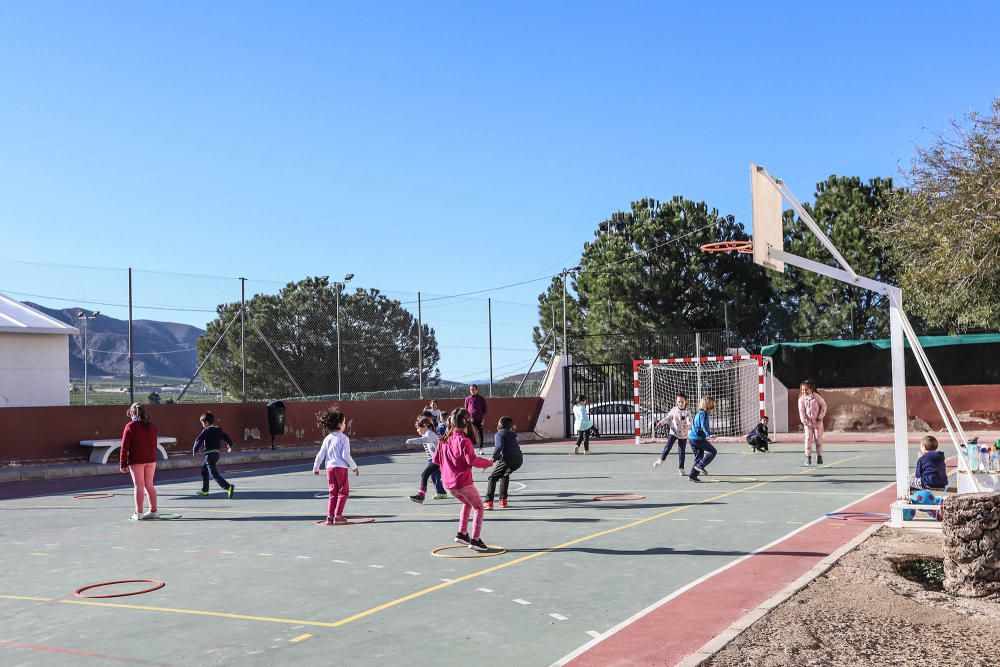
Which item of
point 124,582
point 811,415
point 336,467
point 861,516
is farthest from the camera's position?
point 811,415

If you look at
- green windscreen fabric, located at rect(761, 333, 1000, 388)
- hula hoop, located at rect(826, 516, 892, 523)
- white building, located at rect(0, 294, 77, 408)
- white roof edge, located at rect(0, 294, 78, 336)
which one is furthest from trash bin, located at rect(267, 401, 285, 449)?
hula hoop, located at rect(826, 516, 892, 523)

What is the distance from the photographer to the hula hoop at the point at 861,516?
A: 39.2 ft

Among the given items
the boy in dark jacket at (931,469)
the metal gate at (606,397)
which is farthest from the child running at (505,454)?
the metal gate at (606,397)

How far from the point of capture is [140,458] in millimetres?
14148

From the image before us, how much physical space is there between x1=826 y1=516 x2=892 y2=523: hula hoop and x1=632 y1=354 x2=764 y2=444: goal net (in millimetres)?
21220

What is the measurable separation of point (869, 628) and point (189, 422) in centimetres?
2355

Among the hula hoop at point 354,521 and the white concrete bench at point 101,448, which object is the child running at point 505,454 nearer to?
the hula hoop at point 354,521

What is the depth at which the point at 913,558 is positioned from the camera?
9336mm

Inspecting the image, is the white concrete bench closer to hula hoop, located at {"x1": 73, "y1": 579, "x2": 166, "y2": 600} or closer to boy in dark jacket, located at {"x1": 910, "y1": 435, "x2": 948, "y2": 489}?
hula hoop, located at {"x1": 73, "y1": 579, "x2": 166, "y2": 600}

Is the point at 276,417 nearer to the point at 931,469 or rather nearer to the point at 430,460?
the point at 430,460

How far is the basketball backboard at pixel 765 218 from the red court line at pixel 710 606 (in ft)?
10.9

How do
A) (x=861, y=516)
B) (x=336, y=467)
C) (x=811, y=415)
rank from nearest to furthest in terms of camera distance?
1. (x=861, y=516)
2. (x=336, y=467)
3. (x=811, y=415)

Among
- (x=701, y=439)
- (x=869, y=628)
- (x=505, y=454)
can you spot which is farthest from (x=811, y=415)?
(x=869, y=628)

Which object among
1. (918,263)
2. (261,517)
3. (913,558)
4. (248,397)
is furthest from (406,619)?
(918,263)
